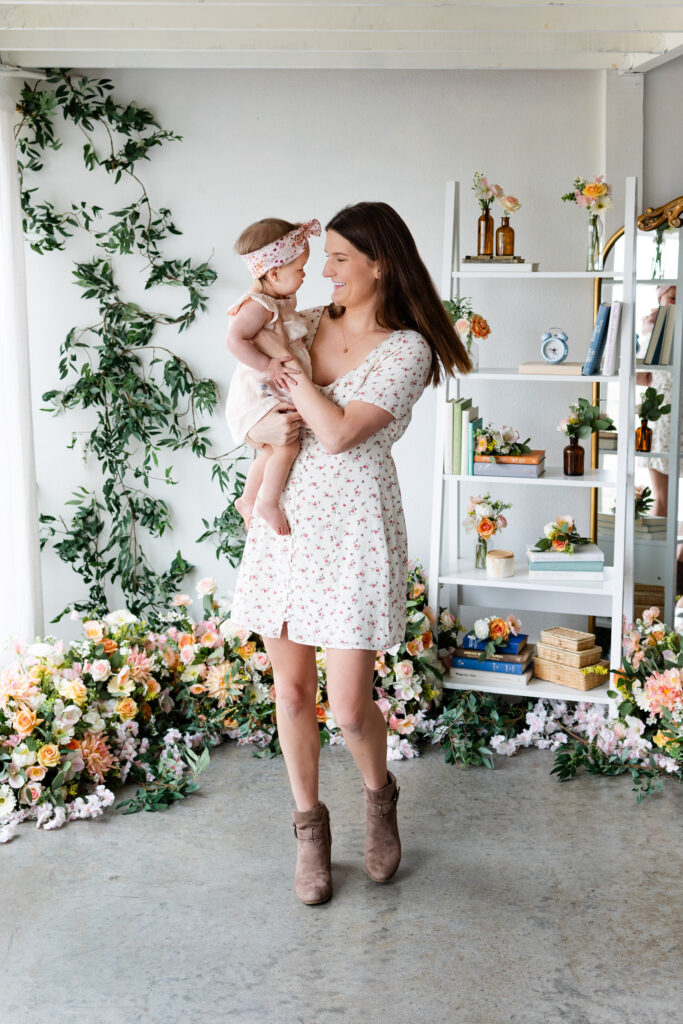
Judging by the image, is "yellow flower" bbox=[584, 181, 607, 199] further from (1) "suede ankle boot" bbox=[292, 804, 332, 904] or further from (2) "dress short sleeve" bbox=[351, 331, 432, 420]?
(1) "suede ankle boot" bbox=[292, 804, 332, 904]

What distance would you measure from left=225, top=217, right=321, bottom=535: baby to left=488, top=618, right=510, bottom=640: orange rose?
148cm

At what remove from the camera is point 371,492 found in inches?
101

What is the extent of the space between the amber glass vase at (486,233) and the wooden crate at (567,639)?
1431 mm

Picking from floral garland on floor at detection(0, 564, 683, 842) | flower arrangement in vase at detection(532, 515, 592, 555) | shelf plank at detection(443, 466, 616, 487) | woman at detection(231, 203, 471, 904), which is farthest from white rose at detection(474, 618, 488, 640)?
woman at detection(231, 203, 471, 904)

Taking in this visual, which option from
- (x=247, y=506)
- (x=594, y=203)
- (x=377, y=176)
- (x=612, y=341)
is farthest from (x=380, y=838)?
(x=377, y=176)

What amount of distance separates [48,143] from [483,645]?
2.68 meters

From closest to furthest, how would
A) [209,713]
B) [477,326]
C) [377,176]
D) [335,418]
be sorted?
1. [335,418]
2. [477,326]
3. [209,713]
4. [377,176]

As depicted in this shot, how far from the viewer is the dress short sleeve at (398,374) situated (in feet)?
8.03

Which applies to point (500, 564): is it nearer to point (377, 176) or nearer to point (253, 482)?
point (253, 482)

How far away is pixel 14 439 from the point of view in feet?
12.8

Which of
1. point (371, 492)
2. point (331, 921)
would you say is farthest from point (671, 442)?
point (331, 921)

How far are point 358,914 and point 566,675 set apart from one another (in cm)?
144

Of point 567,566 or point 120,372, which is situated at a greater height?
point 120,372

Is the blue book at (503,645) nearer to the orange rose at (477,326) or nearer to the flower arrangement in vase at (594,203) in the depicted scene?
the orange rose at (477,326)
